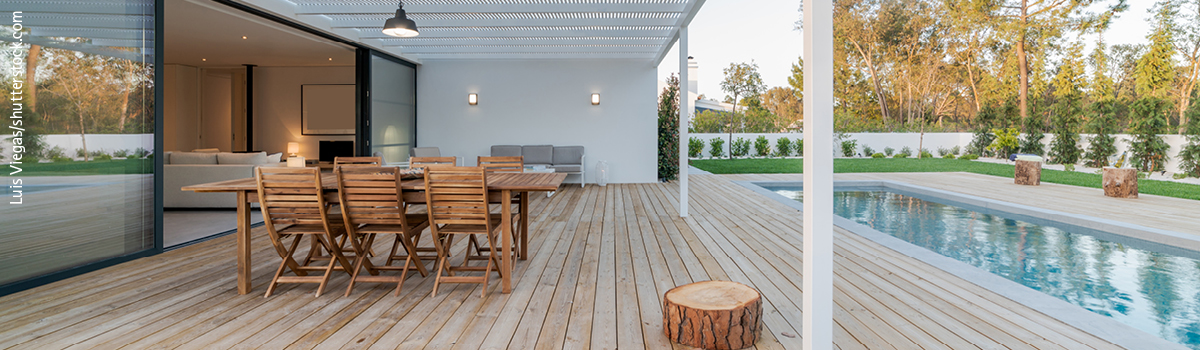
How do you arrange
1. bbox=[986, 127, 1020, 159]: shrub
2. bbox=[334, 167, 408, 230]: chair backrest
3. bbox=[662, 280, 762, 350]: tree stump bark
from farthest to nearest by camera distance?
1. bbox=[986, 127, 1020, 159]: shrub
2. bbox=[334, 167, 408, 230]: chair backrest
3. bbox=[662, 280, 762, 350]: tree stump bark

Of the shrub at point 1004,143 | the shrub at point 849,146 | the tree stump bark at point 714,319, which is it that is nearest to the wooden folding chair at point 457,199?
the tree stump bark at point 714,319

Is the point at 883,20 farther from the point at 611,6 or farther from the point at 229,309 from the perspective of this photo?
the point at 229,309

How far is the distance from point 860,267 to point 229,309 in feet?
11.7

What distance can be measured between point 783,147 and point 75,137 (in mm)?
14953

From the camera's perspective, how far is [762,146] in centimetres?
1566

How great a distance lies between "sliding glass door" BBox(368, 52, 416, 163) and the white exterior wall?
0.38 meters

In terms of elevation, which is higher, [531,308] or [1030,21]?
[1030,21]

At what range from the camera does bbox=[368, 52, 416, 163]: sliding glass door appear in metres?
7.71

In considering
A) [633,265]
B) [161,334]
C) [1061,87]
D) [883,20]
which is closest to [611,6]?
[633,265]

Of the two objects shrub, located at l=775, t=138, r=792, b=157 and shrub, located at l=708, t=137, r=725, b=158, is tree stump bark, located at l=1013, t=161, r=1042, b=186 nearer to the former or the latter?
shrub, located at l=775, t=138, r=792, b=157

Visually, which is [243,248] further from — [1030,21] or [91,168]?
[1030,21]

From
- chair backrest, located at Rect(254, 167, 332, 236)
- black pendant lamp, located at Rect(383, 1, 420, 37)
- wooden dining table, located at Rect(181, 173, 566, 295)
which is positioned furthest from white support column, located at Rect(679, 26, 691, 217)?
chair backrest, located at Rect(254, 167, 332, 236)

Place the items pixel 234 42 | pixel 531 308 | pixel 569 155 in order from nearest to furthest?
pixel 531 308, pixel 234 42, pixel 569 155

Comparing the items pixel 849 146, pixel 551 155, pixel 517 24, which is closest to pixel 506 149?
pixel 551 155
